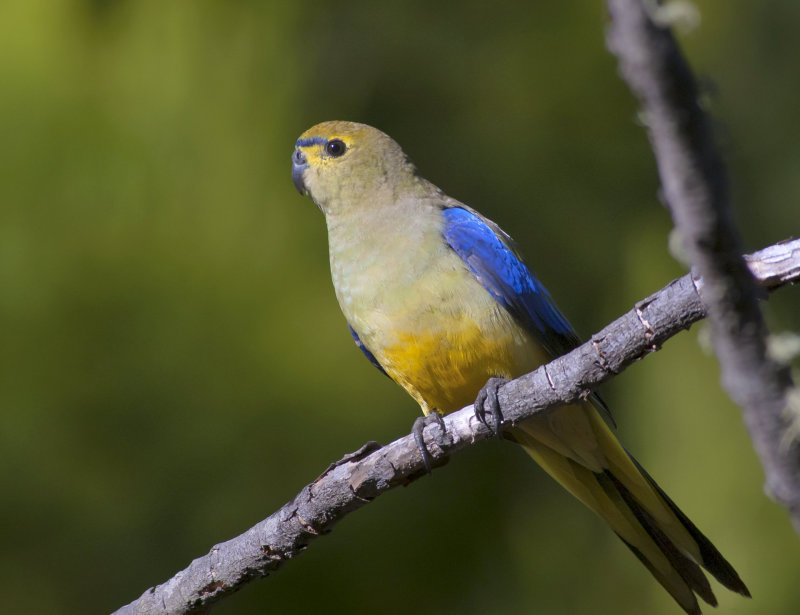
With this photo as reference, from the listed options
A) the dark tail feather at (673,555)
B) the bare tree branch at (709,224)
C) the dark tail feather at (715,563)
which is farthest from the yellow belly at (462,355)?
the bare tree branch at (709,224)

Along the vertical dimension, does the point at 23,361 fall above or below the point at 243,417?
above

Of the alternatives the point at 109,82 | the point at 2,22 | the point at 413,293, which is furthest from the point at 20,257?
the point at 413,293

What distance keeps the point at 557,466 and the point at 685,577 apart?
1.61 feet

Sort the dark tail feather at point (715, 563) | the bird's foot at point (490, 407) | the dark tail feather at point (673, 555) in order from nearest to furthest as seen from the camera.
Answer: the bird's foot at point (490, 407) → the dark tail feather at point (715, 563) → the dark tail feather at point (673, 555)

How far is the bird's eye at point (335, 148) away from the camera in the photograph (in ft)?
9.24

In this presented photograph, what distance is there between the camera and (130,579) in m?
3.02

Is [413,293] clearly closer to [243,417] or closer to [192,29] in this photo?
[243,417]

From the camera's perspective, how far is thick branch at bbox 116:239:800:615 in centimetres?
166

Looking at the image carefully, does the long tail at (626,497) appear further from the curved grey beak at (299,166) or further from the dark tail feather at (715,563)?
the curved grey beak at (299,166)

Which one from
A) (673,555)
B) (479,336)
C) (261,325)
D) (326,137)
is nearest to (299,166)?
(326,137)

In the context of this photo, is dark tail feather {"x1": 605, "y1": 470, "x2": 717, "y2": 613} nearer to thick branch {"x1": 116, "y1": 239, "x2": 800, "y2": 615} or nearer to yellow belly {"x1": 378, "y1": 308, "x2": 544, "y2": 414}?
yellow belly {"x1": 378, "y1": 308, "x2": 544, "y2": 414}

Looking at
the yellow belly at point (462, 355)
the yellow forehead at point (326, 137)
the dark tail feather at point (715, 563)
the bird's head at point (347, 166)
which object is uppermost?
the yellow forehead at point (326, 137)

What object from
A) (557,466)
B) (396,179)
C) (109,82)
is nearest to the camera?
(557,466)

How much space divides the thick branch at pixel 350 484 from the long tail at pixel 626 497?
54cm
